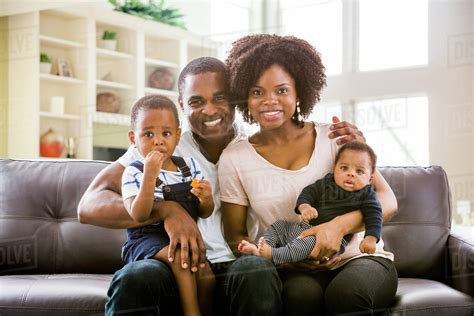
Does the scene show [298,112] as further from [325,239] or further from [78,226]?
[78,226]

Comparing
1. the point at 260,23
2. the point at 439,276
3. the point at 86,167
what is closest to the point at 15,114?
the point at 260,23

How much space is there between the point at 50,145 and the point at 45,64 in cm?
66

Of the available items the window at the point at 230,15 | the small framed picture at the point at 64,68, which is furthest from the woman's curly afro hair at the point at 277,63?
the window at the point at 230,15

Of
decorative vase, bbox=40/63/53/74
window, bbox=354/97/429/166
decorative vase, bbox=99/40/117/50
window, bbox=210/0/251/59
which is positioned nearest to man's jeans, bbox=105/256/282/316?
window, bbox=354/97/429/166

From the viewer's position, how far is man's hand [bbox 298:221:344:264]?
1667 millimetres

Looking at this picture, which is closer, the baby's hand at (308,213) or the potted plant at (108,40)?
the baby's hand at (308,213)

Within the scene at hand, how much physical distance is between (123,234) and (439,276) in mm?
1101

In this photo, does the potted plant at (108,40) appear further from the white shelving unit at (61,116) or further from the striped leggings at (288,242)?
the striped leggings at (288,242)

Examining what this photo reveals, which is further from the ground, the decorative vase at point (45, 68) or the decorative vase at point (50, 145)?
the decorative vase at point (45, 68)

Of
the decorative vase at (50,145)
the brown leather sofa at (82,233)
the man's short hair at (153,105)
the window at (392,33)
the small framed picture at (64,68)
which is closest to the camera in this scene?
the man's short hair at (153,105)

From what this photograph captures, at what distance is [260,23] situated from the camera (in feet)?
20.5

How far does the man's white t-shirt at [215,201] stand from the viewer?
6.05ft

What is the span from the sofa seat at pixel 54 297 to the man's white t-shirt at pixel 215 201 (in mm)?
342

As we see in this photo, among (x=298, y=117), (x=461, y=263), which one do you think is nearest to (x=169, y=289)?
(x=298, y=117)
